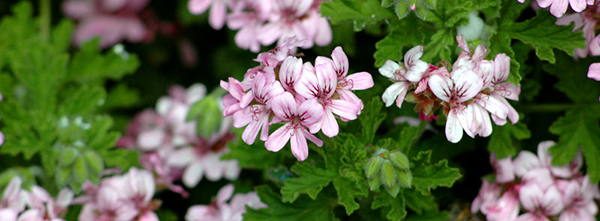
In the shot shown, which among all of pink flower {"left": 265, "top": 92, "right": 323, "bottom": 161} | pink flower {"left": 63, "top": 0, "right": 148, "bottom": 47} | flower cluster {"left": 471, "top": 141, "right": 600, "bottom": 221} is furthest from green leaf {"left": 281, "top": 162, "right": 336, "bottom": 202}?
pink flower {"left": 63, "top": 0, "right": 148, "bottom": 47}

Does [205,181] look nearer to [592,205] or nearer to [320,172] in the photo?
[320,172]

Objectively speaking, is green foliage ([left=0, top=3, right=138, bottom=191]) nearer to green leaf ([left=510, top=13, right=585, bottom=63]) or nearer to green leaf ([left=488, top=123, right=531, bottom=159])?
green leaf ([left=488, top=123, right=531, bottom=159])

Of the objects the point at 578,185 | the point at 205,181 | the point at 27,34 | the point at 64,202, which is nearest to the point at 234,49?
the point at 205,181

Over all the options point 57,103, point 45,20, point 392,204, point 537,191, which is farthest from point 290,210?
point 45,20

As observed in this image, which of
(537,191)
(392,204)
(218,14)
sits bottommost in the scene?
(537,191)

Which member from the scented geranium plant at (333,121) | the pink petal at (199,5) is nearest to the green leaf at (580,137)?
the scented geranium plant at (333,121)

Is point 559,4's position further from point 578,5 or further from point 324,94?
point 324,94

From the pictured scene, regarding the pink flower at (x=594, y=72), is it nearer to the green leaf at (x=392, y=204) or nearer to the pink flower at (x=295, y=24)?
the green leaf at (x=392, y=204)
